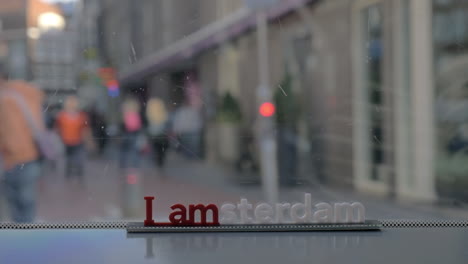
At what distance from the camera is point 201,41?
3.92 m

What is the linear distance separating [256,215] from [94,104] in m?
1.16

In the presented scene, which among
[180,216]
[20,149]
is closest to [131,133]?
[180,216]

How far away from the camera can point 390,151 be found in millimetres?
4156

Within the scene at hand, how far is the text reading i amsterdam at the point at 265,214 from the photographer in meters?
3.76

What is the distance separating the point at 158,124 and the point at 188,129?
180mm

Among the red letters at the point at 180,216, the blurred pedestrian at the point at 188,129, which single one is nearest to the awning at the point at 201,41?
the blurred pedestrian at the point at 188,129

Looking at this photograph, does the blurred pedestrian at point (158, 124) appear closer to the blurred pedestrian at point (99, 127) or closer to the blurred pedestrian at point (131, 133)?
the blurred pedestrian at point (131, 133)

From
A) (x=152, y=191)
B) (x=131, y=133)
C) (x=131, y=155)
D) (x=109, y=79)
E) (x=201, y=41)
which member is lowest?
(x=152, y=191)

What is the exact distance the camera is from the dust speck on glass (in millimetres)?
3873

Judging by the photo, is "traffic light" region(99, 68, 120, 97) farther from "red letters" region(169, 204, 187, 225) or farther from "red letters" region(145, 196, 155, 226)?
"red letters" region(169, 204, 187, 225)

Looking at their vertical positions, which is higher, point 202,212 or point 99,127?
point 99,127

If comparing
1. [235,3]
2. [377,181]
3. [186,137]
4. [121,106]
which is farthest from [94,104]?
[377,181]

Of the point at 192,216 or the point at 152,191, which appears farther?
the point at 152,191

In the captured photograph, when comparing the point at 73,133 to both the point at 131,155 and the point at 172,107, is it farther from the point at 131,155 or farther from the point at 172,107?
the point at 172,107
